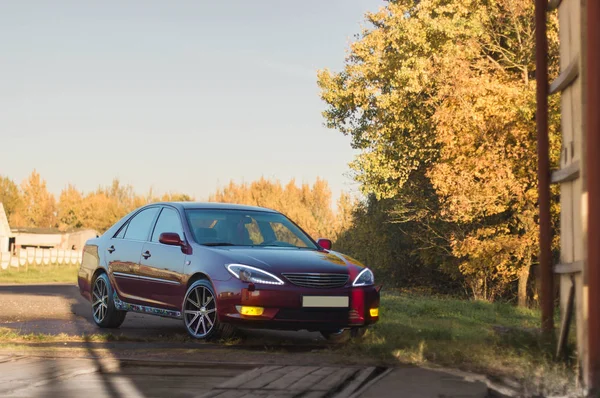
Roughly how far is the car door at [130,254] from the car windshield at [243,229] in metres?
0.88

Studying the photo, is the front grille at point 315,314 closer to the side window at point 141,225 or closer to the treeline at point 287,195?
the side window at point 141,225

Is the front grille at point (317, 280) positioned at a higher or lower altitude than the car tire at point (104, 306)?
higher

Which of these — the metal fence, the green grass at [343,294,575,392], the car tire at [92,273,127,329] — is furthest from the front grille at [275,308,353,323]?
the metal fence

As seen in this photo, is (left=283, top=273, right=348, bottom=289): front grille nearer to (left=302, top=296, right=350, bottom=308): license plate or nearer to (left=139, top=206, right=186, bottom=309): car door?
(left=302, top=296, right=350, bottom=308): license plate

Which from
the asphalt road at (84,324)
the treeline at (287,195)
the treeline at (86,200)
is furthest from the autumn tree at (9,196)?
the asphalt road at (84,324)

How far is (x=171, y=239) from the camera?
34.6 ft

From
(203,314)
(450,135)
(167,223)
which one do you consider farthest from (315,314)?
(450,135)

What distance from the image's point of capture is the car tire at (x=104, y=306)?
11688mm

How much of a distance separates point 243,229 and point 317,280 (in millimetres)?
1705

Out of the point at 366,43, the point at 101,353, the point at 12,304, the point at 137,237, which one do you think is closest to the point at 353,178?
the point at 366,43

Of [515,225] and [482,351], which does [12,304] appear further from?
[515,225]

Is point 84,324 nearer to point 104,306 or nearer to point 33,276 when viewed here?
point 104,306

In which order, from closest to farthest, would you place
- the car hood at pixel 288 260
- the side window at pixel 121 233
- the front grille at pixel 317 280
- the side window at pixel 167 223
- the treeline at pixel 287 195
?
the front grille at pixel 317 280 → the car hood at pixel 288 260 → the side window at pixel 167 223 → the side window at pixel 121 233 → the treeline at pixel 287 195

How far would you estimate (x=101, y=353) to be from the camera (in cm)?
845
